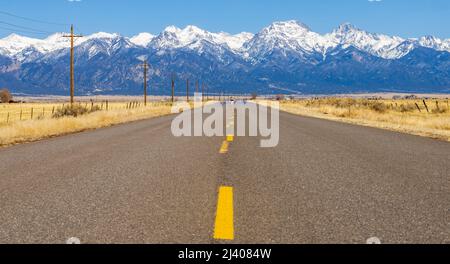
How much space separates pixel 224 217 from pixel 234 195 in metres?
1.08

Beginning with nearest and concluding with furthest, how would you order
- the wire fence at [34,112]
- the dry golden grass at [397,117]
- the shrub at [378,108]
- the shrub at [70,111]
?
the dry golden grass at [397,117], the shrub at [70,111], the wire fence at [34,112], the shrub at [378,108]

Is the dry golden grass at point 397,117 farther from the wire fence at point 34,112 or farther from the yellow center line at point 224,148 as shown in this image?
the wire fence at point 34,112

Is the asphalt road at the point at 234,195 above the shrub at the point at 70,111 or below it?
below

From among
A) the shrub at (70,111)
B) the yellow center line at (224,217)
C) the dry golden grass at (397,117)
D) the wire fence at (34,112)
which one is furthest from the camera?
the wire fence at (34,112)

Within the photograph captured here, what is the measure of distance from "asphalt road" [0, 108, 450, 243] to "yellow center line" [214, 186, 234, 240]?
0.06 meters

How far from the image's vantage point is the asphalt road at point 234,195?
466 cm

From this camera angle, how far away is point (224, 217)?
5.16m

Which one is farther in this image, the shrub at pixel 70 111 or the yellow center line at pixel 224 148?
the shrub at pixel 70 111

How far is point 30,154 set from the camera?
1096 cm

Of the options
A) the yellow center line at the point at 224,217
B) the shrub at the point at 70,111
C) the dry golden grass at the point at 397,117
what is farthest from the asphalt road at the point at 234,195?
the shrub at the point at 70,111

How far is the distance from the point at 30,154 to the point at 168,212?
6.60 m

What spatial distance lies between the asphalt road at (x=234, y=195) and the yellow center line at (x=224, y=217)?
0.19 feet

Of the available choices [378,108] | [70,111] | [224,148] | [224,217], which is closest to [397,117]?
[70,111]
